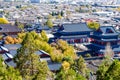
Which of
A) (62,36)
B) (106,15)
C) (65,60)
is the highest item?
(65,60)

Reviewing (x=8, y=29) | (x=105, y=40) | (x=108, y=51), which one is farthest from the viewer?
(x=8, y=29)

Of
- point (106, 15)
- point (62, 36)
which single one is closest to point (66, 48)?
point (62, 36)

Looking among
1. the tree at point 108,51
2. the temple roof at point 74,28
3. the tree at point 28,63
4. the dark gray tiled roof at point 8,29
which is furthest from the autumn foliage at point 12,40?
the tree at point 28,63

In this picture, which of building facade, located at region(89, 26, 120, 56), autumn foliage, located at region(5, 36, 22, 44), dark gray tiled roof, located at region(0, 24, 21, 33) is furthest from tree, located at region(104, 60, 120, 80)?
dark gray tiled roof, located at region(0, 24, 21, 33)

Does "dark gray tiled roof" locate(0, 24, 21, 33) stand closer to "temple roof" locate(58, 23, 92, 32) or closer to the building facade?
"temple roof" locate(58, 23, 92, 32)

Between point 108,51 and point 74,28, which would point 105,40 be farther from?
point 74,28

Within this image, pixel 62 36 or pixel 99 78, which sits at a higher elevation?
pixel 99 78

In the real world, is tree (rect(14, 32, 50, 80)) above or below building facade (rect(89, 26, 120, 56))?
above

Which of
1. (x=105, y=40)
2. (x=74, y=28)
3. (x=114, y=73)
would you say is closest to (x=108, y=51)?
(x=105, y=40)

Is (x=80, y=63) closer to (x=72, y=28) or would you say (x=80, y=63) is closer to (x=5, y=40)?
(x=5, y=40)

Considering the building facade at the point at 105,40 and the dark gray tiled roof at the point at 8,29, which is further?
the dark gray tiled roof at the point at 8,29

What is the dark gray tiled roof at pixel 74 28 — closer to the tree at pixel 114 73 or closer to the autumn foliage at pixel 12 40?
the autumn foliage at pixel 12 40
